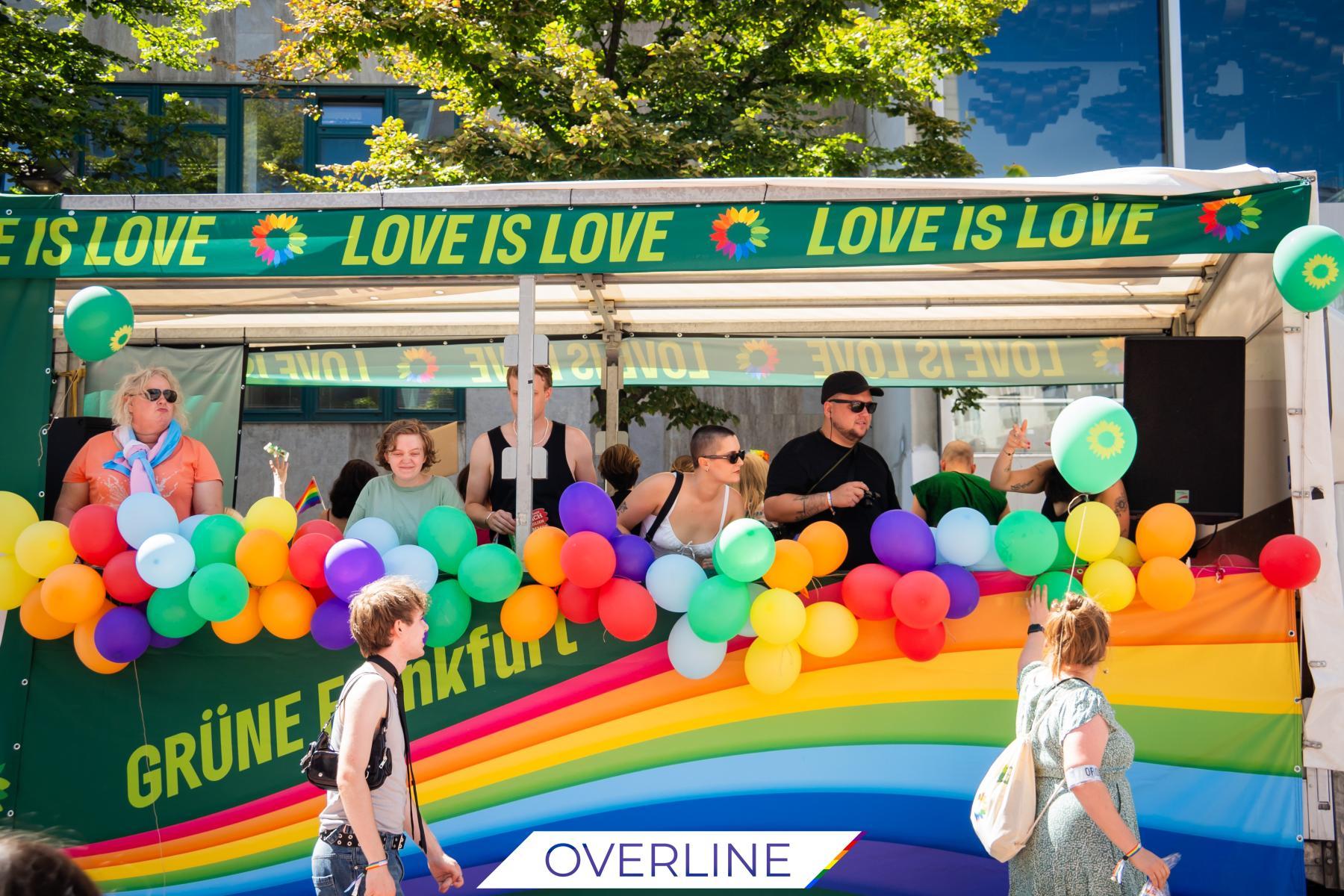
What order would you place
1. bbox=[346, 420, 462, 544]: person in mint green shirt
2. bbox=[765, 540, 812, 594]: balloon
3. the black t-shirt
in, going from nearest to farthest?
bbox=[765, 540, 812, 594]: balloon < bbox=[346, 420, 462, 544]: person in mint green shirt < the black t-shirt

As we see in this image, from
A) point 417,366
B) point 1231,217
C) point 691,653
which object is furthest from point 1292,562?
point 417,366

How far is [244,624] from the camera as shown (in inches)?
195

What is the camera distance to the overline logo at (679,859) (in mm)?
5004

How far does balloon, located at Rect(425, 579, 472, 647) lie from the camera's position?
16.1ft

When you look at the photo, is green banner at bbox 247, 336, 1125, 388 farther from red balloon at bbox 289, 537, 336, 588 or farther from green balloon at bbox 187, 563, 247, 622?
green balloon at bbox 187, 563, 247, 622

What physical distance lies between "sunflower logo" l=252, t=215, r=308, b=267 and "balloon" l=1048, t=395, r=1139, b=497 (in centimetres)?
328

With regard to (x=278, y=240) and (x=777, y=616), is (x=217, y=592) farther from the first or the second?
(x=777, y=616)

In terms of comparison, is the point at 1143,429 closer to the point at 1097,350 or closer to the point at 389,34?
the point at 1097,350

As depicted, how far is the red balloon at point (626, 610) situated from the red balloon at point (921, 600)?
3.28 feet

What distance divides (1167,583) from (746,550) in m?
1.73

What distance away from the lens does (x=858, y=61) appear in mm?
11398

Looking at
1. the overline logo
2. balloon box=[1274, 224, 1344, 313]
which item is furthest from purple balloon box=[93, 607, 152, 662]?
balloon box=[1274, 224, 1344, 313]

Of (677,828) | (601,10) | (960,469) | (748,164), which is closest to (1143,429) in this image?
(960,469)

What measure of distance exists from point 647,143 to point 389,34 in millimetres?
2538
